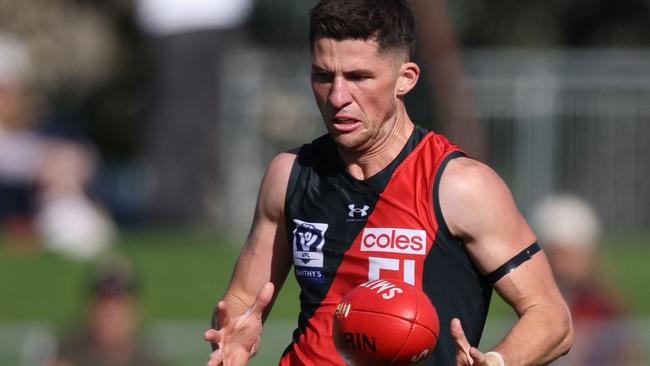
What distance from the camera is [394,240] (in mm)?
5754

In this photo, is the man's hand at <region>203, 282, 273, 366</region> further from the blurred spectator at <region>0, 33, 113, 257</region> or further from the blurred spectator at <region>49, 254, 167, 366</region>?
the blurred spectator at <region>0, 33, 113, 257</region>

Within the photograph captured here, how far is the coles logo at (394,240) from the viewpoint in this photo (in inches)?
225

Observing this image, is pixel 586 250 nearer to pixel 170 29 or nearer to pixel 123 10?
pixel 170 29

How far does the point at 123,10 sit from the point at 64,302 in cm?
1282

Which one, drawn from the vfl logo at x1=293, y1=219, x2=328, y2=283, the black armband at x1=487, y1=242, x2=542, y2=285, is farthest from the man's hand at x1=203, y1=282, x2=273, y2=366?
the black armband at x1=487, y1=242, x2=542, y2=285

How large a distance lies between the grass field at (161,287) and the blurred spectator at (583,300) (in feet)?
8.80

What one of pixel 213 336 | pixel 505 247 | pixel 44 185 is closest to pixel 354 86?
pixel 505 247

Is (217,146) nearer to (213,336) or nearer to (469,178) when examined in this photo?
(213,336)

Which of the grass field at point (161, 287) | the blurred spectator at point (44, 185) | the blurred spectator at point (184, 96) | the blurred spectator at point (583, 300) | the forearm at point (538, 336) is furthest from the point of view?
the blurred spectator at point (184, 96)

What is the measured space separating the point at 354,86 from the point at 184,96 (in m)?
12.9

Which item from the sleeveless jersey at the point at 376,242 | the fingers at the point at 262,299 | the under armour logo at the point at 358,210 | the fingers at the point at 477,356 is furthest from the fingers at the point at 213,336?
the fingers at the point at 477,356

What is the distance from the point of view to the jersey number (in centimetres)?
574

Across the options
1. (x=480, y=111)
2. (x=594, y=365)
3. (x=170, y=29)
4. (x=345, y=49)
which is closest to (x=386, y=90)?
(x=345, y=49)

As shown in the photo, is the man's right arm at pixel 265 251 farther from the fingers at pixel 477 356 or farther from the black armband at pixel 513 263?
the fingers at pixel 477 356
